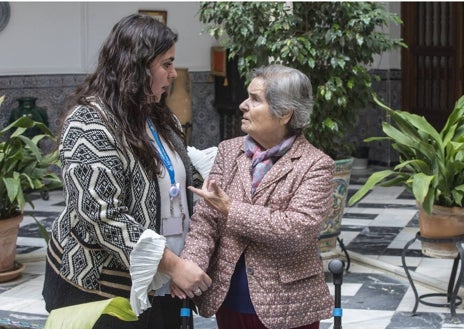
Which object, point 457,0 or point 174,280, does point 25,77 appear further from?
point 174,280

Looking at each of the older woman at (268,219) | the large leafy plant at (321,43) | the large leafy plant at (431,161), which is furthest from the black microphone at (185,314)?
the large leafy plant at (321,43)

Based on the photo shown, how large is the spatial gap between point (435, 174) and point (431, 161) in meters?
0.09

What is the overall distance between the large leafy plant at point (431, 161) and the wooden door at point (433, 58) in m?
5.48

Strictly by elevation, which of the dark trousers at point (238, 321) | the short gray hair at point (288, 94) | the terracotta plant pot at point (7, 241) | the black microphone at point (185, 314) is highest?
the short gray hair at point (288, 94)

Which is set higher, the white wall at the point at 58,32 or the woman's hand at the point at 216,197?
the white wall at the point at 58,32

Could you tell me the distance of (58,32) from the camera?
9695 millimetres

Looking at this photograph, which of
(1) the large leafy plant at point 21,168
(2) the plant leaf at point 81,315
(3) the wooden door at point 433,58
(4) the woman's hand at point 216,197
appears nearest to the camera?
(2) the plant leaf at point 81,315

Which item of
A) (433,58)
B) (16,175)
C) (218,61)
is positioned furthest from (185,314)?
(433,58)

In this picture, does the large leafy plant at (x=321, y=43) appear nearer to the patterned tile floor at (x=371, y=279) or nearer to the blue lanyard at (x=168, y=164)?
the patterned tile floor at (x=371, y=279)

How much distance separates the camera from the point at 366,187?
497cm

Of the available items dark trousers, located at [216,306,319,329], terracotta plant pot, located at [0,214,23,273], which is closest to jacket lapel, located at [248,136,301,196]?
dark trousers, located at [216,306,319,329]

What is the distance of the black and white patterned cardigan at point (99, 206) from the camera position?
259cm

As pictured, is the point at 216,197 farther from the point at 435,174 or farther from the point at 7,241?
the point at 7,241

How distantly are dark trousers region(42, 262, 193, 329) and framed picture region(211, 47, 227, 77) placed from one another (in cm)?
763
